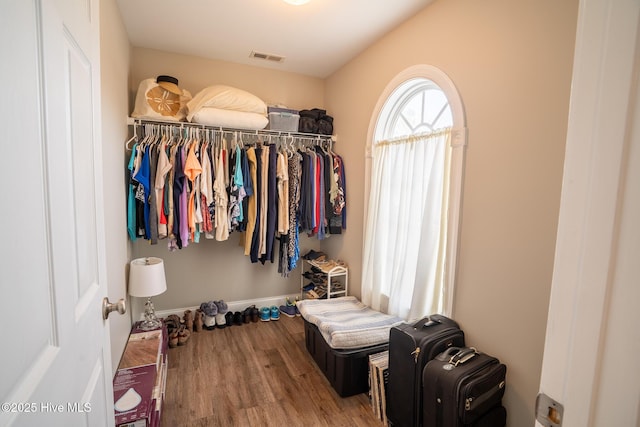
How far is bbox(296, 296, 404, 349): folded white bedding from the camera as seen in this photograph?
2068 millimetres

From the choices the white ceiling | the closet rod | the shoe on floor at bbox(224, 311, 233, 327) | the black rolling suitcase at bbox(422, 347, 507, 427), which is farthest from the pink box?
the white ceiling

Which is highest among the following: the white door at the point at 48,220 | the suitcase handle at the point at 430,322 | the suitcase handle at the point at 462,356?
the white door at the point at 48,220

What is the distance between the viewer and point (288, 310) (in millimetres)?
3361

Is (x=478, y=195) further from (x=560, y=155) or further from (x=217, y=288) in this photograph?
(x=217, y=288)

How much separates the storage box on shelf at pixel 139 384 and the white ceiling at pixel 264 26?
2418 mm

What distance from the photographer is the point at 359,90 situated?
2811mm

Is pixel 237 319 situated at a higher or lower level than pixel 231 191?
lower

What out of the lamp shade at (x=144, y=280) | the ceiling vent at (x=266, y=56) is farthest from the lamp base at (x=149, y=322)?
the ceiling vent at (x=266, y=56)

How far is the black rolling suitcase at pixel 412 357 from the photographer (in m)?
1.60

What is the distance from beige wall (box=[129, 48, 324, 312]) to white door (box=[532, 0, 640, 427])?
3072mm

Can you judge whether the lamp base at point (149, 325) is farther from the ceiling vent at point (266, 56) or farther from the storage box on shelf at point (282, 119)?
the ceiling vent at point (266, 56)

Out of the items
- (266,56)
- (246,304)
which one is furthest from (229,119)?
(246,304)

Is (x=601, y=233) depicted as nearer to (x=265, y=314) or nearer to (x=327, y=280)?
(x=327, y=280)

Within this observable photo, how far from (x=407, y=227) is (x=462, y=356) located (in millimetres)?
970
